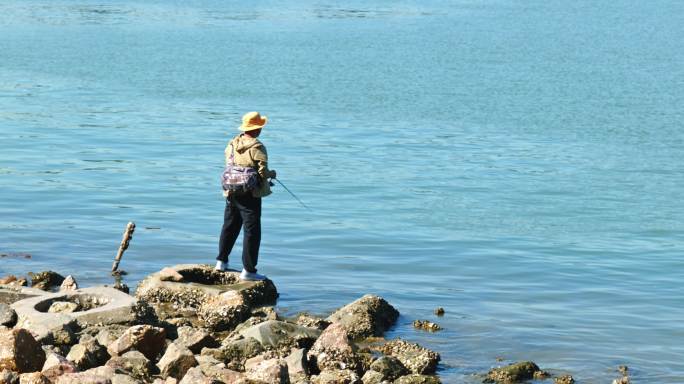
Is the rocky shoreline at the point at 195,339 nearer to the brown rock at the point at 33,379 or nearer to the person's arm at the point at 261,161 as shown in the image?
the brown rock at the point at 33,379

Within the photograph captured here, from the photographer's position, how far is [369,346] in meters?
11.1

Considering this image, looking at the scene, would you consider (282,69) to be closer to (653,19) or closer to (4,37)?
(4,37)

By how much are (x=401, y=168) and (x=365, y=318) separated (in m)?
12.6

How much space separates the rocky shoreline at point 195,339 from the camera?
8.84 meters

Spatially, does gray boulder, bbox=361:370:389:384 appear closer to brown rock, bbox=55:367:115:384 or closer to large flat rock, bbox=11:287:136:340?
brown rock, bbox=55:367:115:384

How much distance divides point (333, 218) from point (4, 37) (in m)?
28.6

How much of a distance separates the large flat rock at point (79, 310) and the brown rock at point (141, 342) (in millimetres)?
677

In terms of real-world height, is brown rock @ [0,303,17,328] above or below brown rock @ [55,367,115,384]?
below

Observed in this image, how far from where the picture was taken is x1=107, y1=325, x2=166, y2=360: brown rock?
947cm

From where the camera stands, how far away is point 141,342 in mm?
9508

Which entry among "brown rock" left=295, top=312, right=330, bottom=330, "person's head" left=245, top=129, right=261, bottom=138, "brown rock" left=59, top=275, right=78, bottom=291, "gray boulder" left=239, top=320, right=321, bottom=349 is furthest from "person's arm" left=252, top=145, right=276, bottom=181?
"brown rock" left=59, top=275, right=78, bottom=291

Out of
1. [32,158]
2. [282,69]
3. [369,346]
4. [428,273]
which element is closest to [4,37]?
[282,69]

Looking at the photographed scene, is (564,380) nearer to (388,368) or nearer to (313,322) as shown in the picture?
(388,368)

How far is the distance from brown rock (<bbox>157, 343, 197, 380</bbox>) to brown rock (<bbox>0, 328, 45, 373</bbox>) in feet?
3.03
